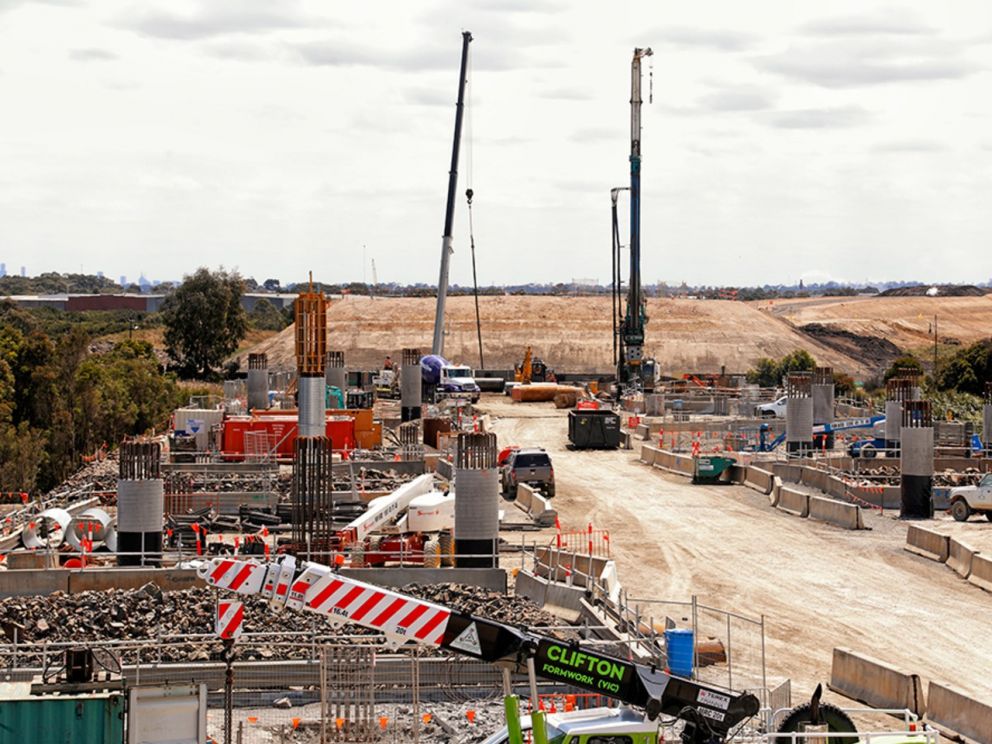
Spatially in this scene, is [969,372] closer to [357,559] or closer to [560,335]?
[560,335]

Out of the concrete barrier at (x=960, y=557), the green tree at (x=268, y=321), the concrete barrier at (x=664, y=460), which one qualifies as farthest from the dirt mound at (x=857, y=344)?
the concrete barrier at (x=960, y=557)

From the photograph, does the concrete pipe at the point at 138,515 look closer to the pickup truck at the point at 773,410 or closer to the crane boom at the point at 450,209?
the pickup truck at the point at 773,410

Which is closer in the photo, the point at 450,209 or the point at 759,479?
the point at 759,479

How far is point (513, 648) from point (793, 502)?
30243 mm

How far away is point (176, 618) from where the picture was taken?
25016 millimetres

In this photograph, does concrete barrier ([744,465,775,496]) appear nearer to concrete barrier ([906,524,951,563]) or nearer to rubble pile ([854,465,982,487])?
rubble pile ([854,465,982,487])

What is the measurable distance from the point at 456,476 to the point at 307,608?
16.2 m

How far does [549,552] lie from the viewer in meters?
31.3

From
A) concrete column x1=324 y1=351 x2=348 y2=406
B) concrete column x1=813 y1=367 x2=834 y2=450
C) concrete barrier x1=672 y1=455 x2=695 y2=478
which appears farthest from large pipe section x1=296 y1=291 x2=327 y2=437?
concrete column x1=324 y1=351 x2=348 y2=406

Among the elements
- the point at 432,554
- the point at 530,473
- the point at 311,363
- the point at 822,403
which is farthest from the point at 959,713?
the point at 822,403

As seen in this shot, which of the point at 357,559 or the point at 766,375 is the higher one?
the point at 766,375

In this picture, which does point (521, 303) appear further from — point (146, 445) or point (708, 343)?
point (146, 445)

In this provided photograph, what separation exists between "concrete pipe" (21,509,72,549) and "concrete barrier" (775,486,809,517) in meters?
19.8

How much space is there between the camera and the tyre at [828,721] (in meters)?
16.3
